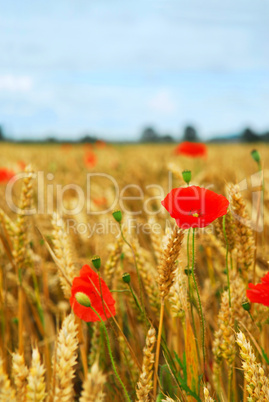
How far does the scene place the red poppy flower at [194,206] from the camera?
2.44ft

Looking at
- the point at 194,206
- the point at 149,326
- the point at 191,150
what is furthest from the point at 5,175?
the point at 191,150

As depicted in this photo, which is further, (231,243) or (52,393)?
(231,243)

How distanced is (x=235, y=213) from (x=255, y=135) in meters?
27.3

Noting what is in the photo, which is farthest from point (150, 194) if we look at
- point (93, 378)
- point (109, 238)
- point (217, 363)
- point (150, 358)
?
point (93, 378)

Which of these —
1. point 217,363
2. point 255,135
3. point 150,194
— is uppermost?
point 255,135

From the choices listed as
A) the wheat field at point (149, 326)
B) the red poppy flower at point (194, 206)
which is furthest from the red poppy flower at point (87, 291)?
the red poppy flower at point (194, 206)

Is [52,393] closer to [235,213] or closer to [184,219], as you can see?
[184,219]

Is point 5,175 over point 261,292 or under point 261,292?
over

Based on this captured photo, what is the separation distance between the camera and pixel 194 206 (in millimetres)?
827

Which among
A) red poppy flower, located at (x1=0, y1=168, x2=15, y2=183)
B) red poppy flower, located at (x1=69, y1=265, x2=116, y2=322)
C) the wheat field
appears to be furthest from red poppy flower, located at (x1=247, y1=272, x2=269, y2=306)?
red poppy flower, located at (x1=0, y1=168, x2=15, y2=183)

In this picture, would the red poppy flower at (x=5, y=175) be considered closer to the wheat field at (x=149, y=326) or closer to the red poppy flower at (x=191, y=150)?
the wheat field at (x=149, y=326)

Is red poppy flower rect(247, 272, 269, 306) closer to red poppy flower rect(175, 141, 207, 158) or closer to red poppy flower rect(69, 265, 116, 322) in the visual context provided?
red poppy flower rect(69, 265, 116, 322)

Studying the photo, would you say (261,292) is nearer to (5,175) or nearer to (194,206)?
(194,206)

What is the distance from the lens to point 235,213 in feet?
3.02
